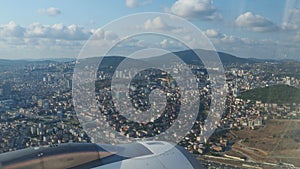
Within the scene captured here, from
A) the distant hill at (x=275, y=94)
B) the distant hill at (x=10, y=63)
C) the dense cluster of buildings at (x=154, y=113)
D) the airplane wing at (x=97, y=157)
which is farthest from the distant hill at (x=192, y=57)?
the distant hill at (x=10, y=63)

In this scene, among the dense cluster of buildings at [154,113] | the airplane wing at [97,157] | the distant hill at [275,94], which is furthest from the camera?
the dense cluster of buildings at [154,113]

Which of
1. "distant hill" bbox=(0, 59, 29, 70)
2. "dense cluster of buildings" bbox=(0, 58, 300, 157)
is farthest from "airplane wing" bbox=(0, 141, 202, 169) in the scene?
"distant hill" bbox=(0, 59, 29, 70)

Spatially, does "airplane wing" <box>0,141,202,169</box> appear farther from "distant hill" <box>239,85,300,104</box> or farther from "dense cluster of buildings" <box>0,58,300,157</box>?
"distant hill" <box>239,85,300,104</box>

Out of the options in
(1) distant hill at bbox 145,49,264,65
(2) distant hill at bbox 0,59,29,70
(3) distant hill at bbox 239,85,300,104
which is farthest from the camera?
(2) distant hill at bbox 0,59,29,70

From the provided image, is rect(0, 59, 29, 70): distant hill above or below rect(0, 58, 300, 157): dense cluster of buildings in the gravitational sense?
above

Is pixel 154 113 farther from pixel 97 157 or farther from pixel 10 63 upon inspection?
pixel 10 63

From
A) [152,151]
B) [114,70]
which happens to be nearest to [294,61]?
[152,151]

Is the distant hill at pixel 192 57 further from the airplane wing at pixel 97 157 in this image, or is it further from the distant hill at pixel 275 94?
the airplane wing at pixel 97 157

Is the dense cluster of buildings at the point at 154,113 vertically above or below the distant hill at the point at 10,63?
below

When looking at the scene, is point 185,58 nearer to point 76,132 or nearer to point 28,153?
point 76,132
